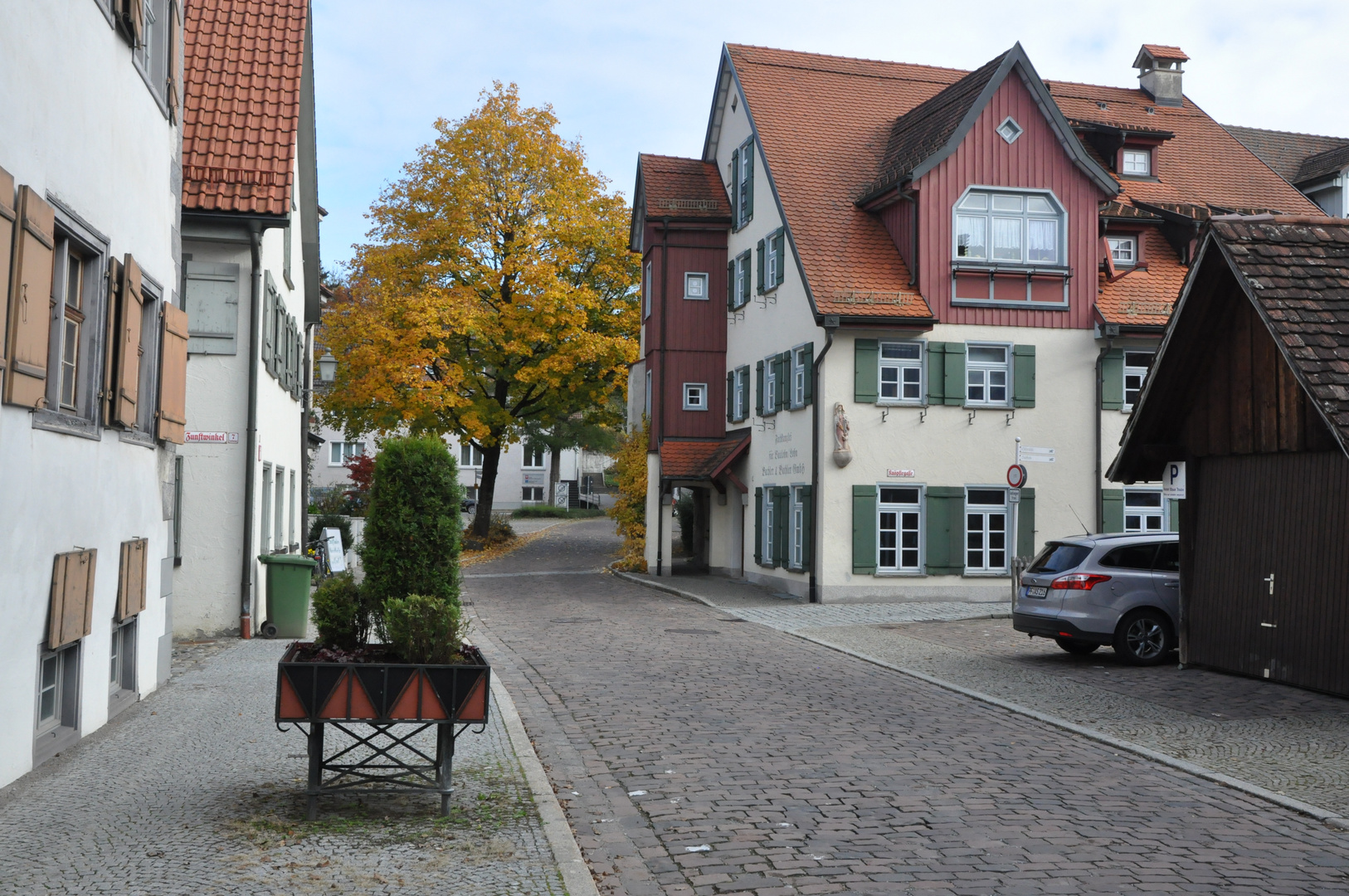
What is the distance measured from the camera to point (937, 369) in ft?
86.7

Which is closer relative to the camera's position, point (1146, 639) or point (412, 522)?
point (412, 522)

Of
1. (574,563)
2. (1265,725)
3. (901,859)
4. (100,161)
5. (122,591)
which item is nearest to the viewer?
(901,859)

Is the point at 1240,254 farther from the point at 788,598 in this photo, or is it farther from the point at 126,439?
the point at 788,598

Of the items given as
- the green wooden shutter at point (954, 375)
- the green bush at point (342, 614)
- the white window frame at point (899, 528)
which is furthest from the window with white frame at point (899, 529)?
the green bush at point (342, 614)

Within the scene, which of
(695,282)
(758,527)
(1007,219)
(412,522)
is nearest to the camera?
(412,522)

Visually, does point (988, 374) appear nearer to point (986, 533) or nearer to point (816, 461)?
point (986, 533)

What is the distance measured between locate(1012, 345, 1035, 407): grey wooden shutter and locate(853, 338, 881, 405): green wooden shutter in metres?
2.92

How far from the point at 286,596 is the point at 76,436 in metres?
8.47

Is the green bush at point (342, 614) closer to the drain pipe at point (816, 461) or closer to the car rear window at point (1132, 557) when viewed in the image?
the car rear window at point (1132, 557)

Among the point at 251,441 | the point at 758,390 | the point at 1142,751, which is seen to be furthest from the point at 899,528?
the point at 1142,751

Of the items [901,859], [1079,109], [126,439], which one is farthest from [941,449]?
[901,859]

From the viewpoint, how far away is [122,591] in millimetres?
10734

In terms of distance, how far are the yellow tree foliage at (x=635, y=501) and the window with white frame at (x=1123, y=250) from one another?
12.1 metres

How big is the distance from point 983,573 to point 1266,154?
1984 centimetres
